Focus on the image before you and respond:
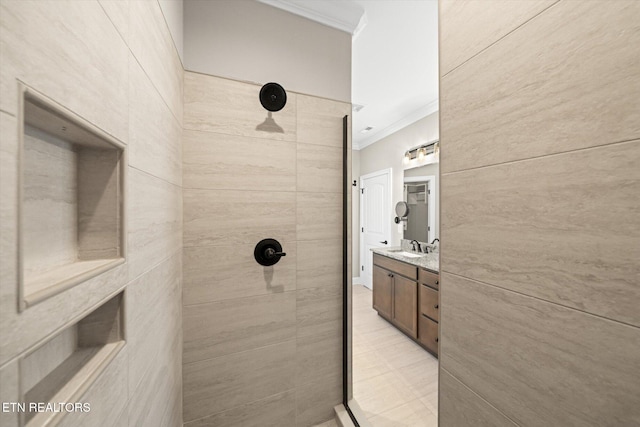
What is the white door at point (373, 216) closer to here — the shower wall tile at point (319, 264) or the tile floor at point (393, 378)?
the tile floor at point (393, 378)

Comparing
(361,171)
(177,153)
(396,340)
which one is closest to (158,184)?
(177,153)

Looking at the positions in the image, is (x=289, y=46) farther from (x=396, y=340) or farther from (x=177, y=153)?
(x=396, y=340)

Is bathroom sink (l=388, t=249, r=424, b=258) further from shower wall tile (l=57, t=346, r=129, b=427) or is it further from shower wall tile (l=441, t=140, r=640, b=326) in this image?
shower wall tile (l=57, t=346, r=129, b=427)

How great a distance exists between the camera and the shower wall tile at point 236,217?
1.24 m

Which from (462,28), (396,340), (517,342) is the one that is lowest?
(396,340)

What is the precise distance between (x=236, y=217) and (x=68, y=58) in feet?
3.10

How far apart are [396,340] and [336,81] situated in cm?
254

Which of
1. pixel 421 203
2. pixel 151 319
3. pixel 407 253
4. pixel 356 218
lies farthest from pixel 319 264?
pixel 356 218

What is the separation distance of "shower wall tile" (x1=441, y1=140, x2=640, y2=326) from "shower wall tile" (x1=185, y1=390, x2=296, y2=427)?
51.8 inches

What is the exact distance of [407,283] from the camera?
2.56 m

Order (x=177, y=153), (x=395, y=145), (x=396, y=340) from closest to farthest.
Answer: (x=177, y=153)
(x=396, y=340)
(x=395, y=145)

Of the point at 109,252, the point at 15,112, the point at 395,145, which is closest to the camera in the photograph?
the point at 15,112

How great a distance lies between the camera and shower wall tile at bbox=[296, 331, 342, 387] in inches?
56.1

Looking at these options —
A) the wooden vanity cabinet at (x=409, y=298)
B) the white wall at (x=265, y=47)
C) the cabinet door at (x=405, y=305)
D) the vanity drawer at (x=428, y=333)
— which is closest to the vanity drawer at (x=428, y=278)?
the wooden vanity cabinet at (x=409, y=298)
